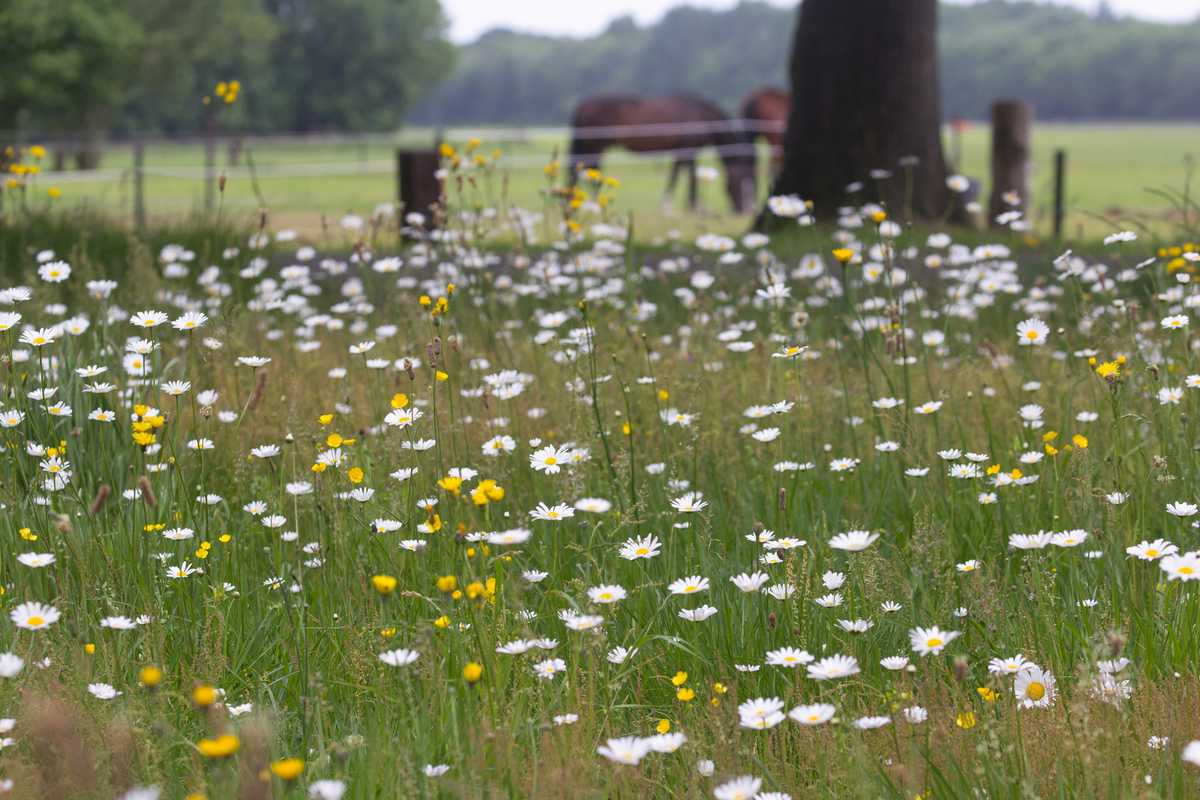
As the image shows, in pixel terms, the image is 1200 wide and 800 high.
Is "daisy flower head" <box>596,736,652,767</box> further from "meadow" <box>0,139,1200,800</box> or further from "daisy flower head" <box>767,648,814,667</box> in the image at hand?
"daisy flower head" <box>767,648,814,667</box>

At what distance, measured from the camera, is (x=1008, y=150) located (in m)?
11.7

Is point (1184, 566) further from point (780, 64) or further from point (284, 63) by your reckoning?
point (780, 64)

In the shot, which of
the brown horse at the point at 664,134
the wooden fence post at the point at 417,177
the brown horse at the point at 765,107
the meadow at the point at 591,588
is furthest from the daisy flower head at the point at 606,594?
the brown horse at the point at 765,107

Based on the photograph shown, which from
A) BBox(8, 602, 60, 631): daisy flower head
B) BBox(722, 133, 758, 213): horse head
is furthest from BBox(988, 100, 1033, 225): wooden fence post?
BBox(8, 602, 60, 631): daisy flower head

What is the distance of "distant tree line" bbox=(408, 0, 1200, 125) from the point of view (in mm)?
104750

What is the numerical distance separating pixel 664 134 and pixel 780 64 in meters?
108

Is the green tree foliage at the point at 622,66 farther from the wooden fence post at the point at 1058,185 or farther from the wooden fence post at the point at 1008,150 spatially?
the wooden fence post at the point at 1058,185

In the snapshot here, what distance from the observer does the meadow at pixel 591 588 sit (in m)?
1.81

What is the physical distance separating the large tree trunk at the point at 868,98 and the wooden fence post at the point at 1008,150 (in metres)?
2.58

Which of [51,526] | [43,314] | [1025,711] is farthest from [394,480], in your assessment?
[43,314]

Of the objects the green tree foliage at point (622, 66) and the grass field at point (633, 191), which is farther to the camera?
the green tree foliage at point (622, 66)

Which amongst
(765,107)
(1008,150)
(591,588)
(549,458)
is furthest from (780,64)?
(591,588)

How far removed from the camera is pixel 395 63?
76.4 m

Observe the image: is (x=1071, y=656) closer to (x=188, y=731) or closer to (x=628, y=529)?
(x=628, y=529)
